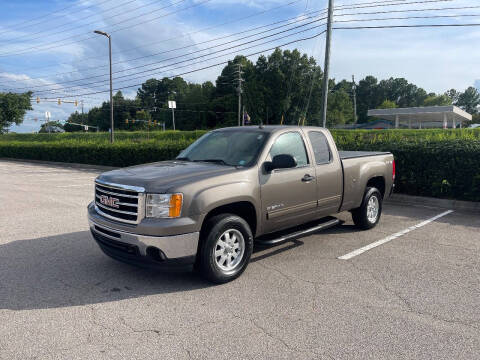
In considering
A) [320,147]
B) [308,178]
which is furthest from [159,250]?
[320,147]

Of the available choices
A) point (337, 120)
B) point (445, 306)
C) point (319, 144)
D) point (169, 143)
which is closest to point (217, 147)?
point (319, 144)

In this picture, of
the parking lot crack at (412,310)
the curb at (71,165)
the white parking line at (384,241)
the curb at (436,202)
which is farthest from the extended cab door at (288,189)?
the curb at (71,165)

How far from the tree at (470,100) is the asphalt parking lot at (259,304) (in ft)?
495

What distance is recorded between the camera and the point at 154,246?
13.1 ft

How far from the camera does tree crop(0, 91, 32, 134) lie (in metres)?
70.0

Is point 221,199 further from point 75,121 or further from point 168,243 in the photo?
point 75,121

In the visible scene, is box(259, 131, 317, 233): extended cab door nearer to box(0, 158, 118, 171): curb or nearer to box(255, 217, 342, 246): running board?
box(255, 217, 342, 246): running board

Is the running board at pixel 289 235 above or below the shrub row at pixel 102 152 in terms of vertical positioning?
below

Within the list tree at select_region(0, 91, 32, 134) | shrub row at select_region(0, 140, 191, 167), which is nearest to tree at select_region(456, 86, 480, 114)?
tree at select_region(0, 91, 32, 134)

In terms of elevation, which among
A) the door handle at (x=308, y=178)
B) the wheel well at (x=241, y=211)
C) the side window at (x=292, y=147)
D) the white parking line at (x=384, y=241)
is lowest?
the white parking line at (x=384, y=241)

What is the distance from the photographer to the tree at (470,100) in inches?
5295

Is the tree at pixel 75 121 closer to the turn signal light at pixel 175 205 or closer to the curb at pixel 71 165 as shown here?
the curb at pixel 71 165

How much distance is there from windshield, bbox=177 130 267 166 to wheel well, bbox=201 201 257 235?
537 mm

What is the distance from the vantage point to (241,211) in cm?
483
